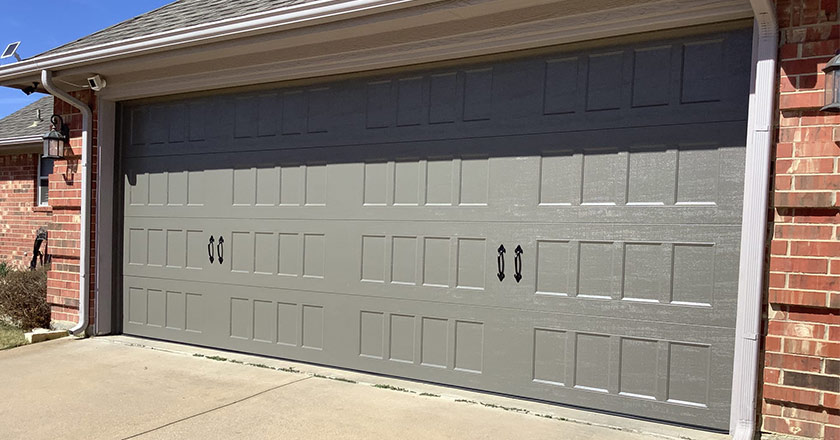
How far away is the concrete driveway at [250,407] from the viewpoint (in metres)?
4.28

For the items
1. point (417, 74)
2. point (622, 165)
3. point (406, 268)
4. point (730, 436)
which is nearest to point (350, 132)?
point (417, 74)

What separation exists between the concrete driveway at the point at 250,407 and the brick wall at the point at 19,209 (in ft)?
23.9

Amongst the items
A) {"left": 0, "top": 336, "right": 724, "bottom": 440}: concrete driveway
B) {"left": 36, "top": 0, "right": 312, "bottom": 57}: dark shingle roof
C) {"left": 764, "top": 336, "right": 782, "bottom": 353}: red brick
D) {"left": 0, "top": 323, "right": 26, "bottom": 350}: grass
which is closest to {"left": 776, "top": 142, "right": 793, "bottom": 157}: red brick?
{"left": 764, "top": 336, "right": 782, "bottom": 353}: red brick

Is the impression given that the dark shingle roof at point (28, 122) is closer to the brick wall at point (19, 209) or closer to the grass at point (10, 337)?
the brick wall at point (19, 209)

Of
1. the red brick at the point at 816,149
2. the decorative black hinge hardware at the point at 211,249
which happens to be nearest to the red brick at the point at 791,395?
the red brick at the point at 816,149

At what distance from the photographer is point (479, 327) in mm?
5137

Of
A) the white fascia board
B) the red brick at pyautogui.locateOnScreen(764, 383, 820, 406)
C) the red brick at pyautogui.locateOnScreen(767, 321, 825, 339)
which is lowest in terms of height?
the red brick at pyautogui.locateOnScreen(764, 383, 820, 406)

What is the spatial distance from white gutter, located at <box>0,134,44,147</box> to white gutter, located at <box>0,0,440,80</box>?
4815 millimetres

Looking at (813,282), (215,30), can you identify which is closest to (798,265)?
(813,282)

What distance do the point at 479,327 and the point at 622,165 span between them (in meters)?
1.71

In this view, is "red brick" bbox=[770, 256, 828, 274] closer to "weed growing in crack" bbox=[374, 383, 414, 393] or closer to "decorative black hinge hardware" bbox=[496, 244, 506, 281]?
"decorative black hinge hardware" bbox=[496, 244, 506, 281]

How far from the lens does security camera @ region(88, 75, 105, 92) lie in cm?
680

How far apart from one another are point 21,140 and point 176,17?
6680 millimetres

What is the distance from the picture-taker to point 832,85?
11.7ft
